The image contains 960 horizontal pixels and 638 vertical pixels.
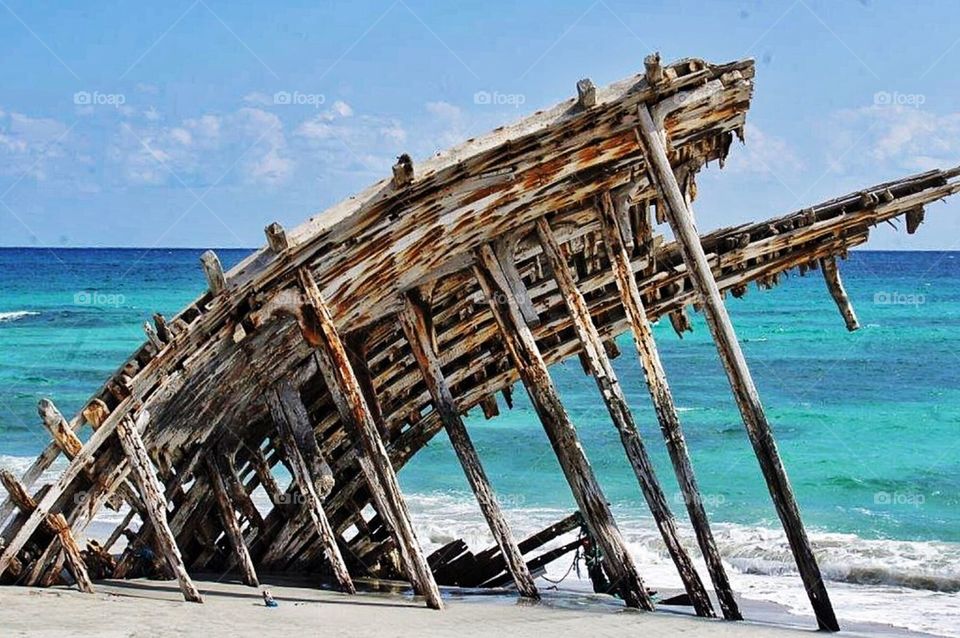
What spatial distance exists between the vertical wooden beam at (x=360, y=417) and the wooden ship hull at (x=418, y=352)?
19 millimetres

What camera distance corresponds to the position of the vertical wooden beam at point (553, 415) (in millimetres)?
10602

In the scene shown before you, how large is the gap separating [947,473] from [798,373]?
17.8 meters

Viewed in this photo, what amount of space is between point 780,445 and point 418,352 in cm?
1799

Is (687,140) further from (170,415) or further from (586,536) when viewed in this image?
(170,415)

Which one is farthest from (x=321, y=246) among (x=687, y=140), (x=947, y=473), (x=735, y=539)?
(x=947, y=473)

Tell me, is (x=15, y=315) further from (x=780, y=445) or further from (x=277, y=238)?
(x=277, y=238)

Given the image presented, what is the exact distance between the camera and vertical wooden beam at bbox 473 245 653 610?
10.6 metres

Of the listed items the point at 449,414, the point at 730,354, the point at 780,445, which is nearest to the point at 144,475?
the point at 449,414

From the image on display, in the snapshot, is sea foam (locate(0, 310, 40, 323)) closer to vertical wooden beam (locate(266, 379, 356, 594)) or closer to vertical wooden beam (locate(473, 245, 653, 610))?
vertical wooden beam (locate(266, 379, 356, 594))

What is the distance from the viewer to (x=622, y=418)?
10430 millimetres

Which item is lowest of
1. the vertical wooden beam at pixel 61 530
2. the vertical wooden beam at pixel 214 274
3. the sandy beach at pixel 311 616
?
the sandy beach at pixel 311 616

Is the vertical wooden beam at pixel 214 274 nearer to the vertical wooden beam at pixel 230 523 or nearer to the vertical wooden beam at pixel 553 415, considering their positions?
the vertical wooden beam at pixel 230 523

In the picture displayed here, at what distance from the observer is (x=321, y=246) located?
394 inches

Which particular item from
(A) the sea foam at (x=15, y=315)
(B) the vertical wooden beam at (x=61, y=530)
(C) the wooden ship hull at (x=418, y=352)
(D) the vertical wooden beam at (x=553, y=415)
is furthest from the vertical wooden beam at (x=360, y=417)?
(A) the sea foam at (x=15, y=315)
